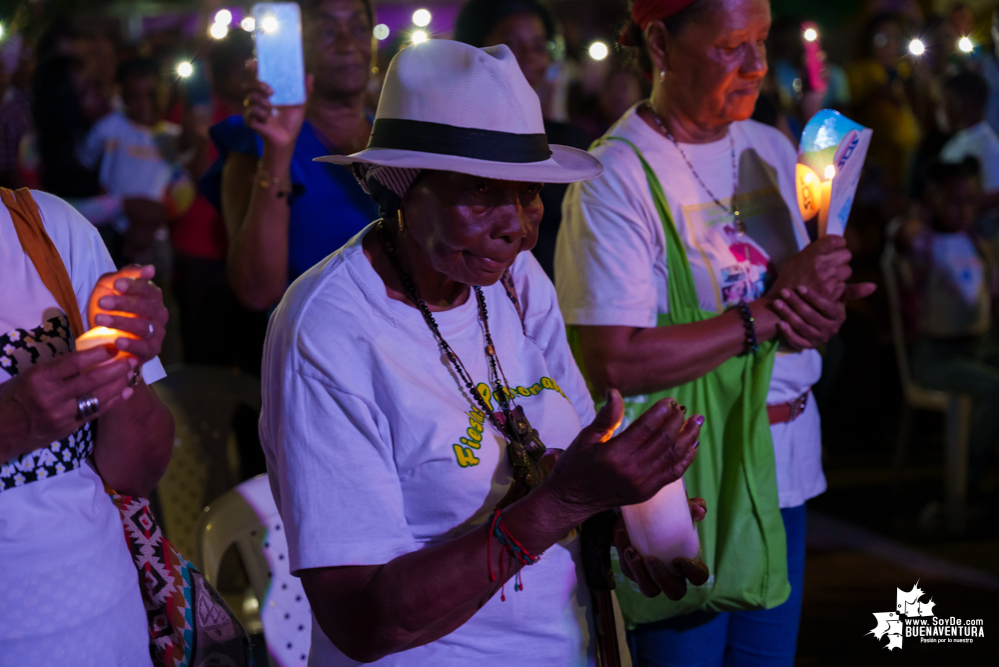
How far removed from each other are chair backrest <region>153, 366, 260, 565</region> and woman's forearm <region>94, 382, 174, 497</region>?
4.40ft

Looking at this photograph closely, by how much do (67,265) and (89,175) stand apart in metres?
3.98

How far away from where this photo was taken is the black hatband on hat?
1371 mm

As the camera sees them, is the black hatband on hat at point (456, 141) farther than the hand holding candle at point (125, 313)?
Yes

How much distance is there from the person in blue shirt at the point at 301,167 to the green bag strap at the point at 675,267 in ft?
2.44

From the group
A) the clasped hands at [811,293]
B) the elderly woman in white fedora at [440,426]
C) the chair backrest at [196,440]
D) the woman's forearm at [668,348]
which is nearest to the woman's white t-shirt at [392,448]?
the elderly woman in white fedora at [440,426]

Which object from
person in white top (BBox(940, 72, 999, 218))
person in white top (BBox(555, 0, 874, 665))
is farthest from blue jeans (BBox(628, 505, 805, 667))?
person in white top (BBox(940, 72, 999, 218))

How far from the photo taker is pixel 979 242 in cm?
489

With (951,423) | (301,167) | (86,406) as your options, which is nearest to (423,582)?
(86,406)

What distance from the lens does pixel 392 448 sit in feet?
4.53

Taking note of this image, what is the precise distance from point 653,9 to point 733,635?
1382mm

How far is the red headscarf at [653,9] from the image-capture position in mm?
2025

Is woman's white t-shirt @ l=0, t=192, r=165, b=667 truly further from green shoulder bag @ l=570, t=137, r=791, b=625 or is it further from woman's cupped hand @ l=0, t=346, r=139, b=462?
green shoulder bag @ l=570, t=137, r=791, b=625

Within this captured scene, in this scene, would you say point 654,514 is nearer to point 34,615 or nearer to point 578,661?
point 578,661

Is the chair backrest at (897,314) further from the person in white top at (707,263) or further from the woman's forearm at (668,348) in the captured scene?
the woman's forearm at (668,348)
